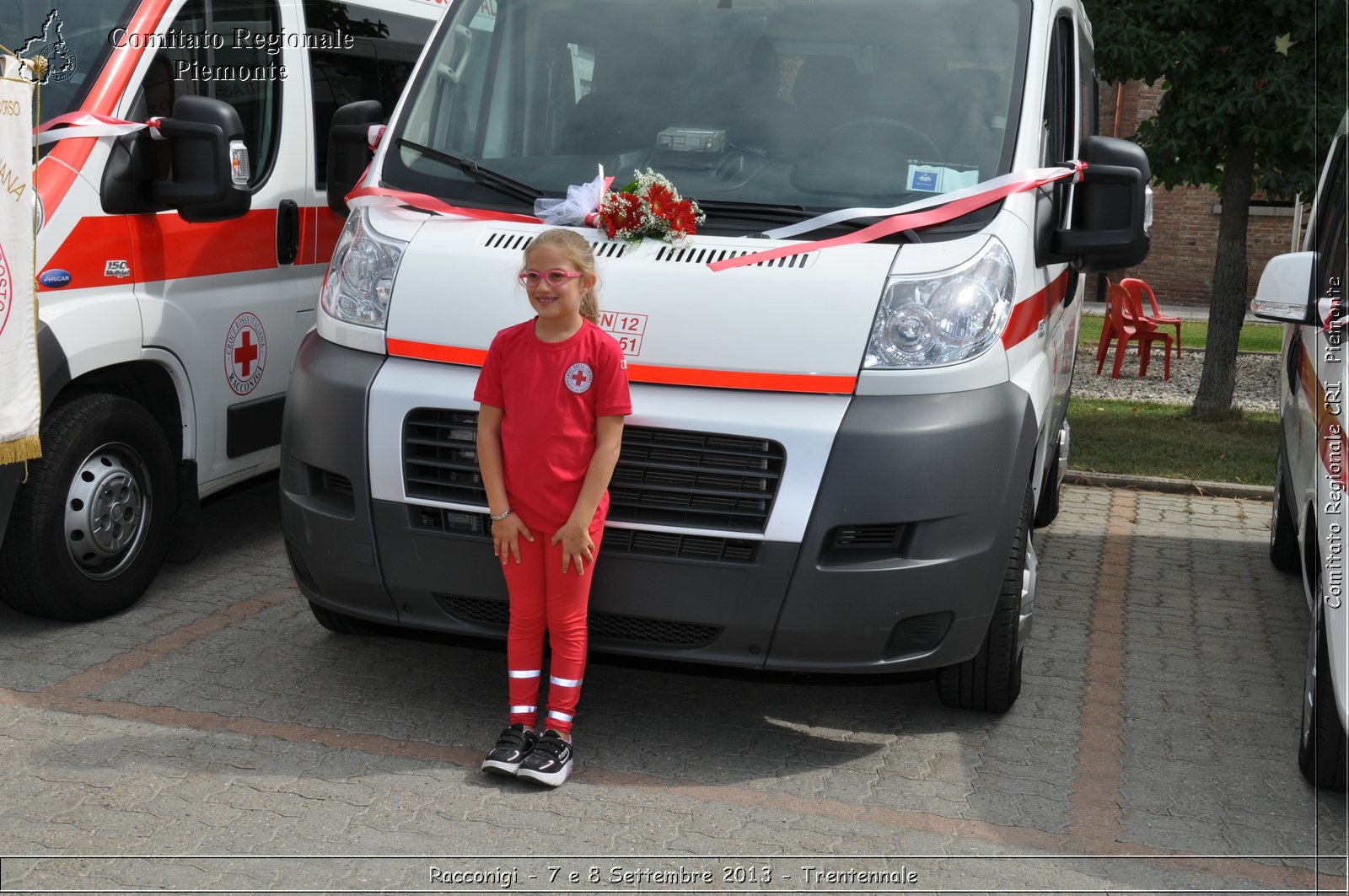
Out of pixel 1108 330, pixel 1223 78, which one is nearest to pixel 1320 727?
pixel 1223 78

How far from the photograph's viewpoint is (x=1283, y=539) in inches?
268

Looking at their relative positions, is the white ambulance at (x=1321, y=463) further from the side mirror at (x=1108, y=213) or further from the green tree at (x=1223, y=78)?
the green tree at (x=1223, y=78)

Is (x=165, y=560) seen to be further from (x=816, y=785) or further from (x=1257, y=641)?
(x=1257, y=641)

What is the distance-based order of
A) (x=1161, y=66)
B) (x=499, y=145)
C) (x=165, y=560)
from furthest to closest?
(x=1161, y=66), (x=165, y=560), (x=499, y=145)

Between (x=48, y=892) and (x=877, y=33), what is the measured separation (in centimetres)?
348

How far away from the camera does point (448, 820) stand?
3.79 metres

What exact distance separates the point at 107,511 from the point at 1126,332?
36.9ft

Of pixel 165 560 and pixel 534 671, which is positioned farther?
pixel 165 560

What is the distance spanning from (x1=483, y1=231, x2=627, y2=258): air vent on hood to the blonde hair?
19cm

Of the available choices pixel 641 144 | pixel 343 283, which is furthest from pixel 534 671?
pixel 641 144

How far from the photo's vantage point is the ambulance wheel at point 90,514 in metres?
4.91

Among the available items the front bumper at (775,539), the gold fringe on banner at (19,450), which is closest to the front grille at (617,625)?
the front bumper at (775,539)

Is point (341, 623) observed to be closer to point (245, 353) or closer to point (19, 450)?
point (19, 450)

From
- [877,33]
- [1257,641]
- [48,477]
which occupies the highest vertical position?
[877,33]
